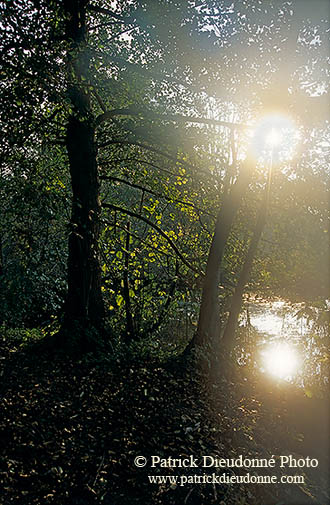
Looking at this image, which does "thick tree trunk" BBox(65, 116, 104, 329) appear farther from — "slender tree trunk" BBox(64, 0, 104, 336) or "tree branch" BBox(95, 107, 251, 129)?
"tree branch" BBox(95, 107, 251, 129)

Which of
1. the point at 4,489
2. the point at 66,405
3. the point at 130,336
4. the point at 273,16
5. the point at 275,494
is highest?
the point at 273,16

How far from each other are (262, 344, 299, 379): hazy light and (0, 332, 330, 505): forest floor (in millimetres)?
3488

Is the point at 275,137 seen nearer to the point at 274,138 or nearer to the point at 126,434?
the point at 274,138

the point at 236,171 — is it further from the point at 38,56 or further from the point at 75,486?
the point at 75,486

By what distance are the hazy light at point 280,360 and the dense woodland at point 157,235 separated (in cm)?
116

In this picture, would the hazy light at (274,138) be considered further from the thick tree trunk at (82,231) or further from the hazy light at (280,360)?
the hazy light at (280,360)

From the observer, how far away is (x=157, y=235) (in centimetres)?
1130

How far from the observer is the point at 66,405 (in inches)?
226

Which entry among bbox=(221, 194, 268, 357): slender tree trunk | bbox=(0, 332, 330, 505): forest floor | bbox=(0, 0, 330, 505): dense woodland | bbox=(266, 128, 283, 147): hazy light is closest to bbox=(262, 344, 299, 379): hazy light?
bbox=(0, 0, 330, 505): dense woodland

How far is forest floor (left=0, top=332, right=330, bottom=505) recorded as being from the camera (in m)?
4.19

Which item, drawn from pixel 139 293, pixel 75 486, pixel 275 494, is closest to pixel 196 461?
pixel 275 494

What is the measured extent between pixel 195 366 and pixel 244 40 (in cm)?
629

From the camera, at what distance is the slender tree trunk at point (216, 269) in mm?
9016

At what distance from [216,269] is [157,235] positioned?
2667mm
